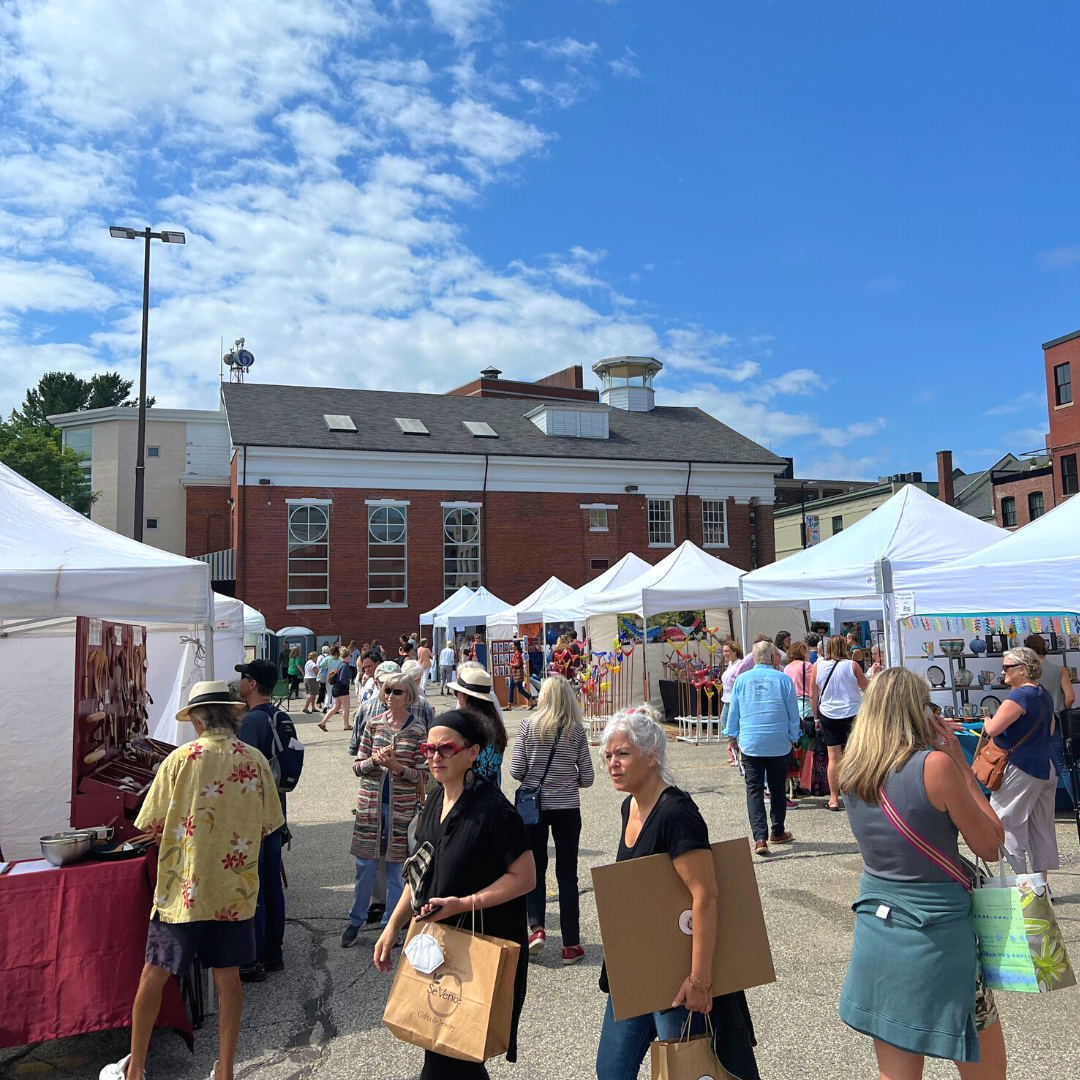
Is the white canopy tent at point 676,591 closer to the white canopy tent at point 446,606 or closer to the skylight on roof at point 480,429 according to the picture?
the white canopy tent at point 446,606

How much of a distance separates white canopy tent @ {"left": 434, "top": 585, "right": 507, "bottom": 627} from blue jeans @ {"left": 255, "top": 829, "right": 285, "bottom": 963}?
2052 centimetres

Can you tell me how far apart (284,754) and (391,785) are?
795 millimetres

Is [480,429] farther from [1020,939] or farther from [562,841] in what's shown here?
[1020,939]

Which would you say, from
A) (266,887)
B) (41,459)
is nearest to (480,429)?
(41,459)

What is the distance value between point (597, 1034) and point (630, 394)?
136 feet

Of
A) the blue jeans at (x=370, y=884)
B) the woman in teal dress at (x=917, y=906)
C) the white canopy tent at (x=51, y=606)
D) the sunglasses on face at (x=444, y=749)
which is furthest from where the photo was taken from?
the blue jeans at (x=370, y=884)

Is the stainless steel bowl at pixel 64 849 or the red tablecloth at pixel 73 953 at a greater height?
the stainless steel bowl at pixel 64 849

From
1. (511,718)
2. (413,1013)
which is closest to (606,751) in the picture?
(413,1013)

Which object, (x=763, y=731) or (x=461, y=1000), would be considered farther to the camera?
(x=763, y=731)

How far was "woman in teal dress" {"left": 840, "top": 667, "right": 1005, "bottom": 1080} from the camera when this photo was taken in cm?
271

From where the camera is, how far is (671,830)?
111 inches

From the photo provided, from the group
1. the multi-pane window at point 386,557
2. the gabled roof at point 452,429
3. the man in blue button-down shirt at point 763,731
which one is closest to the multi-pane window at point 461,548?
the multi-pane window at point 386,557

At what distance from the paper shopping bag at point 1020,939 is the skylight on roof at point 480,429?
35.9m

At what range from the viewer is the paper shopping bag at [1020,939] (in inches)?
106
